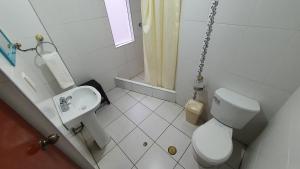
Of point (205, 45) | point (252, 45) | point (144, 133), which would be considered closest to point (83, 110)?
point (144, 133)

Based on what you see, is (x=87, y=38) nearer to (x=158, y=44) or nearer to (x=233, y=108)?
(x=158, y=44)

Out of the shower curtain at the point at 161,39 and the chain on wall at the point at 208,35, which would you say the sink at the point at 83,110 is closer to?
the shower curtain at the point at 161,39

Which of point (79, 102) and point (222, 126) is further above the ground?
point (79, 102)

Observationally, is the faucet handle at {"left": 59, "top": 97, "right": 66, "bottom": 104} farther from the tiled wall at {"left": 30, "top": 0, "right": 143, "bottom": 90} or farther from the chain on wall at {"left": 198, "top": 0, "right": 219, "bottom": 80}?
the chain on wall at {"left": 198, "top": 0, "right": 219, "bottom": 80}

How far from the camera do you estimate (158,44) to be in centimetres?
182

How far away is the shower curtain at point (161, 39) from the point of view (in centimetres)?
149

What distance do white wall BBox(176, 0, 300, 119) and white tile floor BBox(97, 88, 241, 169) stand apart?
0.75 meters

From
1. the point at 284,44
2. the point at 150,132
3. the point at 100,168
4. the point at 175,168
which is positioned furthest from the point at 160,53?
the point at 100,168

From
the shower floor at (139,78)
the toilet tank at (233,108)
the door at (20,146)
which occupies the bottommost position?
the shower floor at (139,78)

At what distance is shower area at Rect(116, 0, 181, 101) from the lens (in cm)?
152

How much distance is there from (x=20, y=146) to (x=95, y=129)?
3.05 ft

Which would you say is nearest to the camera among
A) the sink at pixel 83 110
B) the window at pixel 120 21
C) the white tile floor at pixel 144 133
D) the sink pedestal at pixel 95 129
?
the sink at pixel 83 110

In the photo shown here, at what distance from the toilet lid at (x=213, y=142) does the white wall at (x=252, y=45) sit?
415 millimetres

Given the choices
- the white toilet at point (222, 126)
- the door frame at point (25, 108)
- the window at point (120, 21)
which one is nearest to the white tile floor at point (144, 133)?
the white toilet at point (222, 126)
